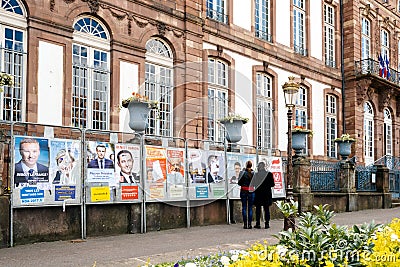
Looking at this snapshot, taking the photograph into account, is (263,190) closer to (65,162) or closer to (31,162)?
(65,162)

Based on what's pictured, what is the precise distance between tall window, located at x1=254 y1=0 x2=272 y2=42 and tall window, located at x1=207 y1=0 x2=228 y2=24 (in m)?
2.33

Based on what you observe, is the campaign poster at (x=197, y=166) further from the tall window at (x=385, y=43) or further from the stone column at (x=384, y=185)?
the tall window at (x=385, y=43)

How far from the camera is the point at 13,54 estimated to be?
13.6m

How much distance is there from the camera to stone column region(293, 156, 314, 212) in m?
16.6

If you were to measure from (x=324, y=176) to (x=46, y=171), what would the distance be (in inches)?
471

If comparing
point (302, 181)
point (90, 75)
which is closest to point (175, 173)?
point (90, 75)

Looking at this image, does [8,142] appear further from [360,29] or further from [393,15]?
[393,15]

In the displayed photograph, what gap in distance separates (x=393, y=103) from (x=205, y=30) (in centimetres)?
1723

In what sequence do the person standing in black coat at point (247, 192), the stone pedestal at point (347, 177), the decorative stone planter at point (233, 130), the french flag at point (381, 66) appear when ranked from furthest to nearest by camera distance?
the french flag at point (381, 66)
the stone pedestal at point (347, 177)
the decorative stone planter at point (233, 130)
the person standing in black coat at point (247, 192)

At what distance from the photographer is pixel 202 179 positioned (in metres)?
13.1

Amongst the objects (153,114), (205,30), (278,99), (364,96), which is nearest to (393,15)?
(364,96)

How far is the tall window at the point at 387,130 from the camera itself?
31.6 m

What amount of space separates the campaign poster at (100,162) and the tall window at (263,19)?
13473mm

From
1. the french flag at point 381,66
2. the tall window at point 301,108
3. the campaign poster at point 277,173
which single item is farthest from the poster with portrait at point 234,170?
the french flag at point 381,66
